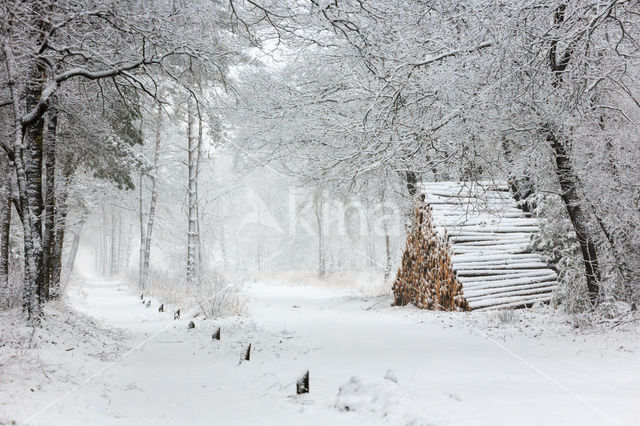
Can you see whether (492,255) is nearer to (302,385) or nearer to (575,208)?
(575,208)

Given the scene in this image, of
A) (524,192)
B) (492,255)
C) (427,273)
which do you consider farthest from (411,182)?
(492,255)

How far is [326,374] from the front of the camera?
5.29 meters

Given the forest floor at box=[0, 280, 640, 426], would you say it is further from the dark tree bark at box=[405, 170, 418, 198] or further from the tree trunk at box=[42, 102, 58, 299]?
the dark tree bark at box=[405, 170, 418, 198]

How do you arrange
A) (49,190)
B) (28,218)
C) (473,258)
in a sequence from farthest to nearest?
(473,258), (49,190), (28,218)

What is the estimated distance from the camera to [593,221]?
777cm

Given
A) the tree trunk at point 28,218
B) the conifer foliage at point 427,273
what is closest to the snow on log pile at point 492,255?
the conifer foliage at point 427,273

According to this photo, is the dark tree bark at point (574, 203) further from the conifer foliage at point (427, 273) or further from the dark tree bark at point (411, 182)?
the dark tree bark at point (411, 182)

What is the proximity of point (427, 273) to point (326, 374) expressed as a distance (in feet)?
23.3

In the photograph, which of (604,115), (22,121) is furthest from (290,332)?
(604,115)

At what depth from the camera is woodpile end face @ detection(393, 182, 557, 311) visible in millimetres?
10531

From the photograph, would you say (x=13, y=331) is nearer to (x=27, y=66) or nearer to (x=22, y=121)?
(x=22, y=121)

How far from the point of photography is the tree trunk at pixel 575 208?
295 inches

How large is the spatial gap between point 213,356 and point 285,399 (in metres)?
2.40

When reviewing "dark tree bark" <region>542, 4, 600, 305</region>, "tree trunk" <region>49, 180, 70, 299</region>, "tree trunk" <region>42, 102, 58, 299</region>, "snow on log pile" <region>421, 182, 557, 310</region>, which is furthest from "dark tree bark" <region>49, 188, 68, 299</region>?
"dark tree bark" <region>542, 4, 600, 305</region>
